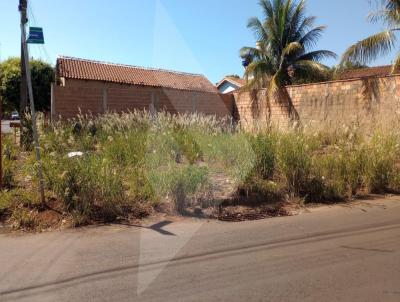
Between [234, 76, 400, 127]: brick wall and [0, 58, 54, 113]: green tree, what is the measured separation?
15825 mm

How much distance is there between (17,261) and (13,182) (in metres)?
3.31

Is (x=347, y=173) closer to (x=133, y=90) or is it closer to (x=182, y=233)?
(x=182, y=233)

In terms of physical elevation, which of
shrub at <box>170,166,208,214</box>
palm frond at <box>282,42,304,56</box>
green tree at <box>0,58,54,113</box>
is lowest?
shrub at <box>170,166,208,214</box>

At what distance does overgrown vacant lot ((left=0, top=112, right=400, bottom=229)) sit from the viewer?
20.0ft

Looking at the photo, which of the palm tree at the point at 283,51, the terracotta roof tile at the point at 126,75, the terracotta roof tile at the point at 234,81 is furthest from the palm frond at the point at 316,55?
the terracotta roof tile at the point at 234,81

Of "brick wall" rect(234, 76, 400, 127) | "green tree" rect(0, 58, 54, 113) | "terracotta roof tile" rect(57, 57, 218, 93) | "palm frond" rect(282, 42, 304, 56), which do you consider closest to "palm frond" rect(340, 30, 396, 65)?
"brick wall" rect(234, 76, 400, 127)

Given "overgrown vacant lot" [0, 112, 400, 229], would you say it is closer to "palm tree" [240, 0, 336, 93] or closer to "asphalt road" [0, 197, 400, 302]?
"asphalt road" [0, 197, 400, 302]

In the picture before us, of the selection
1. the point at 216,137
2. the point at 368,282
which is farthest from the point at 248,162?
the point at 368,282

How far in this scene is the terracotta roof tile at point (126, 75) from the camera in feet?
73.4

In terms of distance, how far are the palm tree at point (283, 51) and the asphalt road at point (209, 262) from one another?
16805mm

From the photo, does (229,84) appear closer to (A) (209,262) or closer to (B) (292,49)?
(B) (292,49)

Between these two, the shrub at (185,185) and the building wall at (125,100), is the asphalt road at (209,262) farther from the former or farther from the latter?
the building wall at (125,100)

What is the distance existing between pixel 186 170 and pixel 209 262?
255cm

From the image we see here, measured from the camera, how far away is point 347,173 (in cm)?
796
